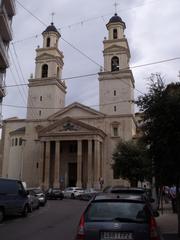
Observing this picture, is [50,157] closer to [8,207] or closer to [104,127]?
[104,127]

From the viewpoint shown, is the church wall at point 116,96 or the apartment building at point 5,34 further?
the church wall at point 116,96

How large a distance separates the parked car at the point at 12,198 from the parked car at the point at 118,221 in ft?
36.7

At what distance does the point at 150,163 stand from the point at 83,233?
7365 millimetres

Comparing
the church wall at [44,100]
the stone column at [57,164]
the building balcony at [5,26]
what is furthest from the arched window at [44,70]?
the building balcony at [5,26]

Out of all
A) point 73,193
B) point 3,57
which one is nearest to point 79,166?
point 73,193

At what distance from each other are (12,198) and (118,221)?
1259 centimetres

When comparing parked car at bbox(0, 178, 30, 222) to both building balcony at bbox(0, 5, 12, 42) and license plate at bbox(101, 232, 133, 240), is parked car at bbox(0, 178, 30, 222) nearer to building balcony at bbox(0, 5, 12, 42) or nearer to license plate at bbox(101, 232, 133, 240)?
license plate at bbox(101, 232, 133, 240)

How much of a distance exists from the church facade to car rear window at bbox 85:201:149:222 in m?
53.8

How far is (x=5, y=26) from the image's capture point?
93.0 ft

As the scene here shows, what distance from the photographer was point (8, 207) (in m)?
18.3

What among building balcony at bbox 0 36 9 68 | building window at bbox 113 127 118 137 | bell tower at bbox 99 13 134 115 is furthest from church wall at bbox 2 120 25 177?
building balcony at bbox 0 36 9 68

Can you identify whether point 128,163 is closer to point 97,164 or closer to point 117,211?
point 97,164

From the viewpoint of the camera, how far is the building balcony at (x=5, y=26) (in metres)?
26.9

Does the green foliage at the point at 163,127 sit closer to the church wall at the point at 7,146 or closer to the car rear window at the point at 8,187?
the car rear window at the point at 8,187
